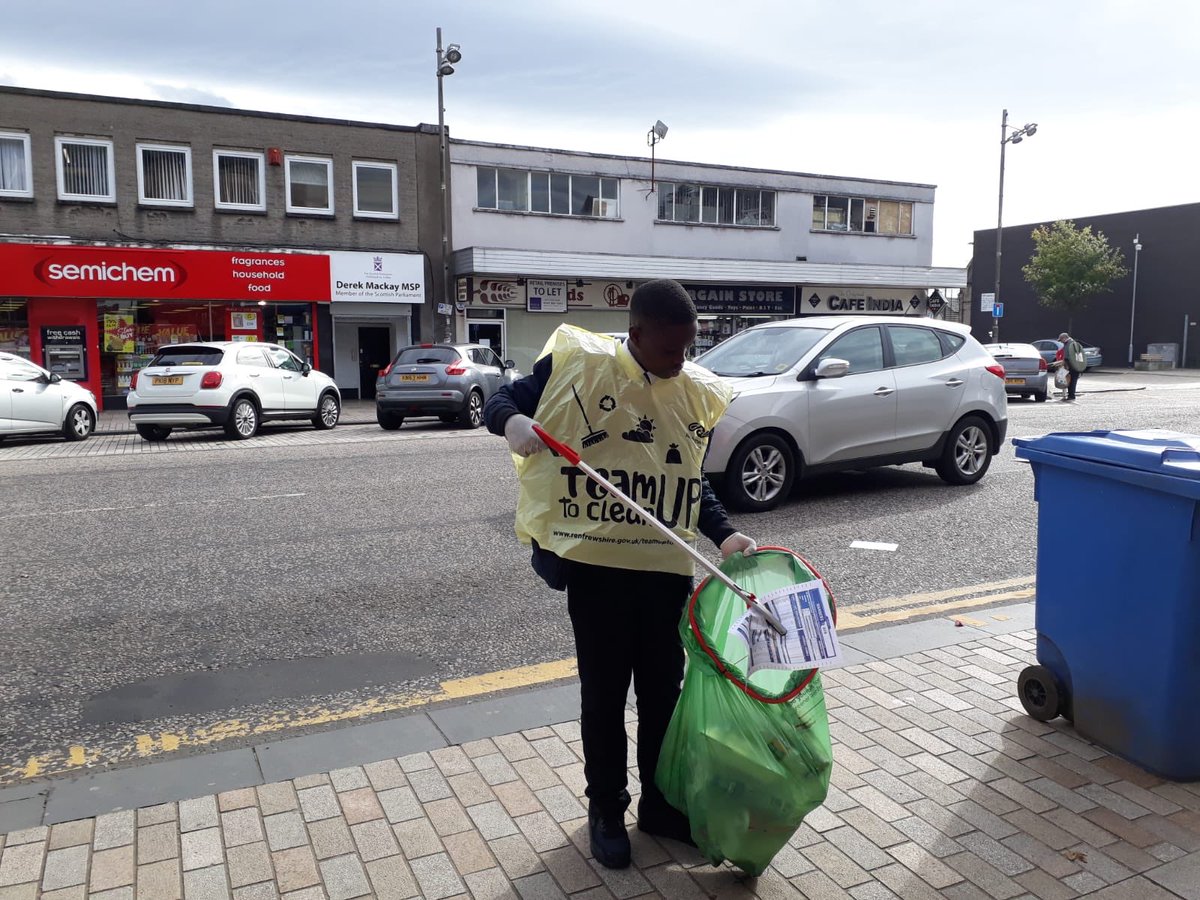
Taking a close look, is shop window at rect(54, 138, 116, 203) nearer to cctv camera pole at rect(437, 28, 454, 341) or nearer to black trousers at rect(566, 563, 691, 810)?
cctv camera pole at rect(437, 28, 454, 341)

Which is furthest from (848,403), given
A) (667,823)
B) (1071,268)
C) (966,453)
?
(1071,268)

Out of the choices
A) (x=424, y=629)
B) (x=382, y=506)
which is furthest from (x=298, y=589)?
(x=382, y=506)

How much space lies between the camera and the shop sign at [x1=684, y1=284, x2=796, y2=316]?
31.7 meters

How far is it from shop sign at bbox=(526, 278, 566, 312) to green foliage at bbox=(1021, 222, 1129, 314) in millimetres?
29910

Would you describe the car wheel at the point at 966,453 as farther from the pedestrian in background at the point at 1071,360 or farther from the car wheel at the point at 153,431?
the pedestrian in background at the point at 1071,360

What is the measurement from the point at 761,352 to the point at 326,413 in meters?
10.8

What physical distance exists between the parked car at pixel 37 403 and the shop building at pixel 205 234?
7266 millimetres

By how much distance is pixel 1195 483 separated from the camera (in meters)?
3.17

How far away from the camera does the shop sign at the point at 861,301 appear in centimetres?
3388

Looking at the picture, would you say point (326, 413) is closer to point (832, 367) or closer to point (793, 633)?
point (832, 367)

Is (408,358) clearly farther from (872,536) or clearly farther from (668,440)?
(668,440)

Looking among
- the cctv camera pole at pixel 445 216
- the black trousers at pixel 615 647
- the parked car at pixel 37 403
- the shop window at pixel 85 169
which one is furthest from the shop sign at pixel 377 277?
the black trousers at pixel 615 647

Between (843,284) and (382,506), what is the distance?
27.5 m

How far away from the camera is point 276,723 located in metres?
4.13
